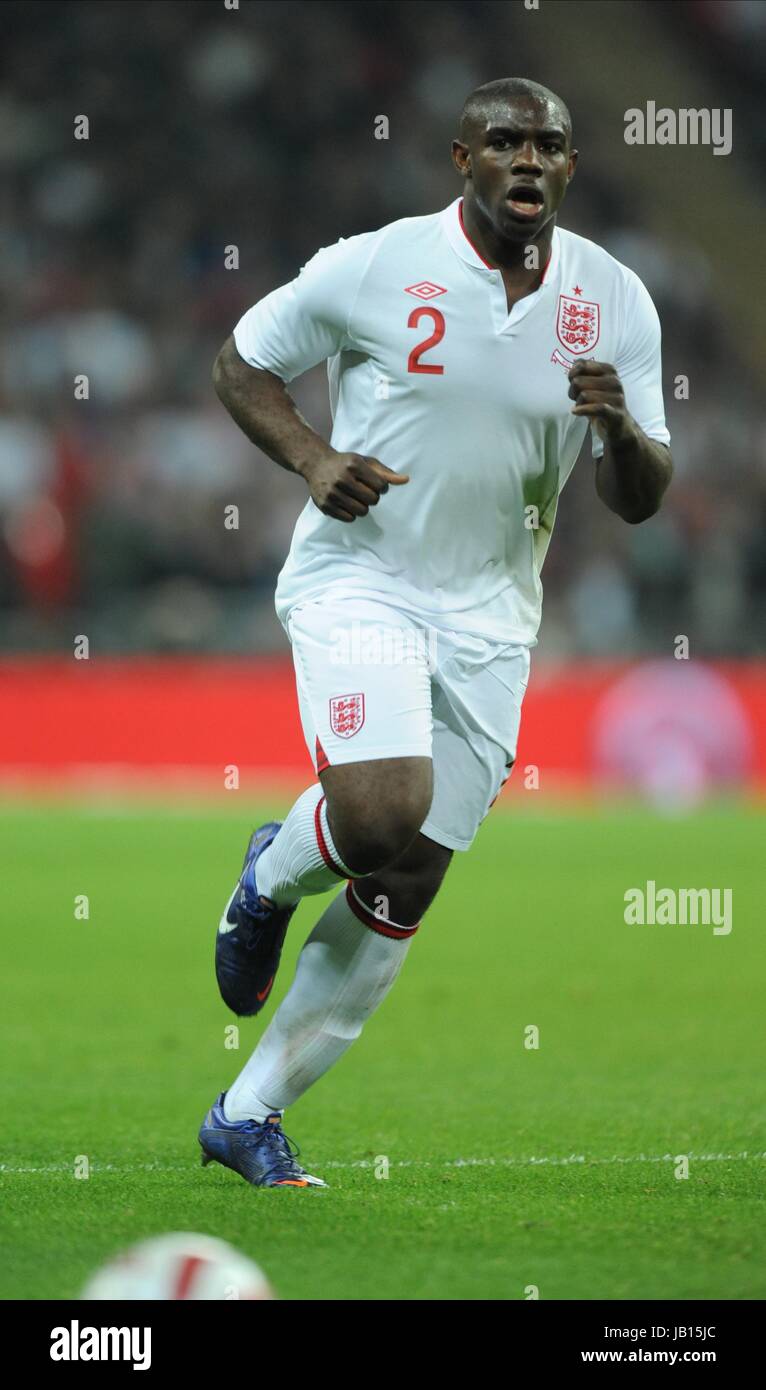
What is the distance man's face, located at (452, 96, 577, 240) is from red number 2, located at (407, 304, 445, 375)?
25cm

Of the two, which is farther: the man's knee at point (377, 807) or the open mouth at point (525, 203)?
the open mouth at point (525, 203)

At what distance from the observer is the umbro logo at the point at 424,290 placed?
4.79m

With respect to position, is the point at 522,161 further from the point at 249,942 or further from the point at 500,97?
the point at 249,942

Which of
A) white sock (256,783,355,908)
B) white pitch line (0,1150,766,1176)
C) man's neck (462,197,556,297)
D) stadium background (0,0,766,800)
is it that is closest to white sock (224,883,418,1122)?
white sock (256,783,355,908)

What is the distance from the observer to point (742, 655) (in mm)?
16484

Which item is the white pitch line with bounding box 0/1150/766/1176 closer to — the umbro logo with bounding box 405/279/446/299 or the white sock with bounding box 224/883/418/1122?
the white sock with bounding box 224/883/418/1122

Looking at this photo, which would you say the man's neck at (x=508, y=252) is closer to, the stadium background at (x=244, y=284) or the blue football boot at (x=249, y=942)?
the blue football boot at (x=249, y=942)

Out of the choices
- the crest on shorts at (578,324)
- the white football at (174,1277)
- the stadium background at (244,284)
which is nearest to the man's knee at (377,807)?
the crest on shorts at (578,324)

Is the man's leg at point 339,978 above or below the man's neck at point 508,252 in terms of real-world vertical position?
below

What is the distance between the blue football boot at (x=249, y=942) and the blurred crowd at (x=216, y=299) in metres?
11.4

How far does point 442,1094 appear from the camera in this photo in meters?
6.21

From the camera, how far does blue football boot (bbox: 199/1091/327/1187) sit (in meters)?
4.73

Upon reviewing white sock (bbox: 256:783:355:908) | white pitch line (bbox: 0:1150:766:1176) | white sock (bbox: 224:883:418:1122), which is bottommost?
white pitch line (bbox: 0:1150:766:1176)
